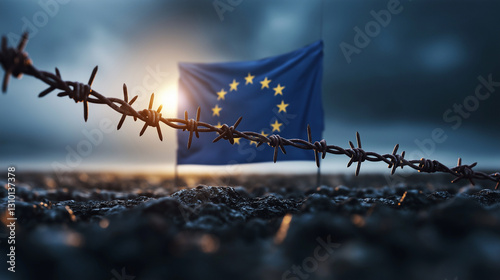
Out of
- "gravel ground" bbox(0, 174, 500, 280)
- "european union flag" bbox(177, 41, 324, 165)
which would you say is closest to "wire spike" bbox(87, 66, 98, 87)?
"gravel ground" bbox(0, 174, 500, 280)

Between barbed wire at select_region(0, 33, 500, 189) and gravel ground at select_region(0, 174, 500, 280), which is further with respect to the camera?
barbed wire at select_region(0, 33, 500, 189)

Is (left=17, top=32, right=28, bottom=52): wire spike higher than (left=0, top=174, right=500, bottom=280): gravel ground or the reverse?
higher

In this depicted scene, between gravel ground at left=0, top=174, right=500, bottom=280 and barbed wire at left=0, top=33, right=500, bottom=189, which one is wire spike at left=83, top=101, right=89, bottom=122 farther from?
gravel ground at left=0, top=174, right=500, bottom=280

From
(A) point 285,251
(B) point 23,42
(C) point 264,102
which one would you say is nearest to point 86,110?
(B) point 23,42

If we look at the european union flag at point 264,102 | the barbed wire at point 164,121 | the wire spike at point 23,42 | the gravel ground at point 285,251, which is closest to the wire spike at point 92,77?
the barbed wire at point 164,121

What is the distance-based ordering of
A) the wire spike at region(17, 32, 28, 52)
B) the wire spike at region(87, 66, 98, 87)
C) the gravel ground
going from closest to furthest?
1. the gravel ground
2. the wire spike at region(17, 32, 28, 52)
3. the wire spike at region(87, 66, 98, 87)

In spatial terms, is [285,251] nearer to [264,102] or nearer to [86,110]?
[86,110]

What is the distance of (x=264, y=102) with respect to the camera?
9477mm

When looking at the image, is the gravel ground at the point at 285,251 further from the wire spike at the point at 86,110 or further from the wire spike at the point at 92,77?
the wire spike at the point at 92,77

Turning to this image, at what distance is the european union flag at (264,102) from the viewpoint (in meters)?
9.28

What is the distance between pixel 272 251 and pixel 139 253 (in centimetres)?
71

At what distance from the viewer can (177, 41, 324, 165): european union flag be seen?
365 inches

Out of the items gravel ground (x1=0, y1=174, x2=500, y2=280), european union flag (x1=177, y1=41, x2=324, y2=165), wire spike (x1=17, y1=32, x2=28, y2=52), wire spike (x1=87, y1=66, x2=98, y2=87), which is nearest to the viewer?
gravel ground (x1=0, y1=174, x2=500, y2=280)

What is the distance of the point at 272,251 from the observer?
180 cm
